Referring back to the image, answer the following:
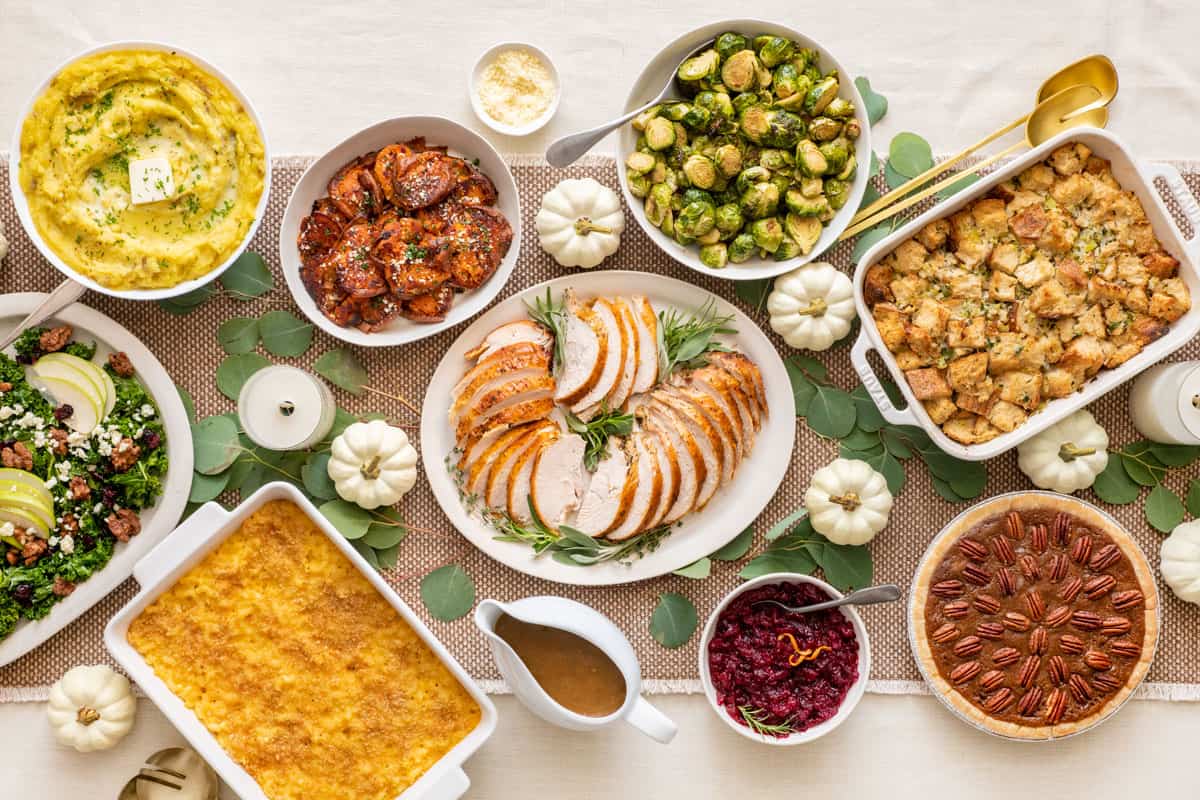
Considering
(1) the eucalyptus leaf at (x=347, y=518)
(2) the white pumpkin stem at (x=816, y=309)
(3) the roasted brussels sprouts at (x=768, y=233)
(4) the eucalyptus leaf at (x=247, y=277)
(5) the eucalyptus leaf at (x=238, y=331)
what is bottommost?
(1) the eucalyptus leaf at (x=347, y=518)

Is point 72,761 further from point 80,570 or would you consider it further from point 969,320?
point 969,320

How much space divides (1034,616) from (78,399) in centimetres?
299

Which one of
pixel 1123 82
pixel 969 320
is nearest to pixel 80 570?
pixel 969 320

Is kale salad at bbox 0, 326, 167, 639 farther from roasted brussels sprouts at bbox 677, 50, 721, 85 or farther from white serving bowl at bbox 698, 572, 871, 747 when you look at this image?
roasted brussels sprouts at bbox 677, 50, 721, 85

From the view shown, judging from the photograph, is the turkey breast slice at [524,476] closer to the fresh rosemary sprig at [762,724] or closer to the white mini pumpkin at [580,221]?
the white mini pumpkin at [580,221]

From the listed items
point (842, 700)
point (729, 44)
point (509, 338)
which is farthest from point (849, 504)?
point (729, 44)

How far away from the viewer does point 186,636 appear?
2.89 metres

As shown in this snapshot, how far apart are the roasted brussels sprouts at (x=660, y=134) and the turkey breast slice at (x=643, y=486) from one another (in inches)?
34.1

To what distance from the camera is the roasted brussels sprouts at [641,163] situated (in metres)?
2.89

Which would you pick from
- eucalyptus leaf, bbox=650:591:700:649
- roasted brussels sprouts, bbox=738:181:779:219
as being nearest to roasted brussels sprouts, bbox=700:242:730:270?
roasted brussels sprouts, bbox=738:181:779:219

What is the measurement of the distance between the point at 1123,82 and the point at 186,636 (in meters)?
3.37

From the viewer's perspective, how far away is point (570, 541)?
305cm

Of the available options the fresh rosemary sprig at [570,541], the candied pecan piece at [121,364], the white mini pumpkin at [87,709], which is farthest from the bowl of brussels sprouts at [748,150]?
the white mini pumpkin at [87,709]

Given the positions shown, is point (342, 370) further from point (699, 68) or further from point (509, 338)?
point (699, 68)
